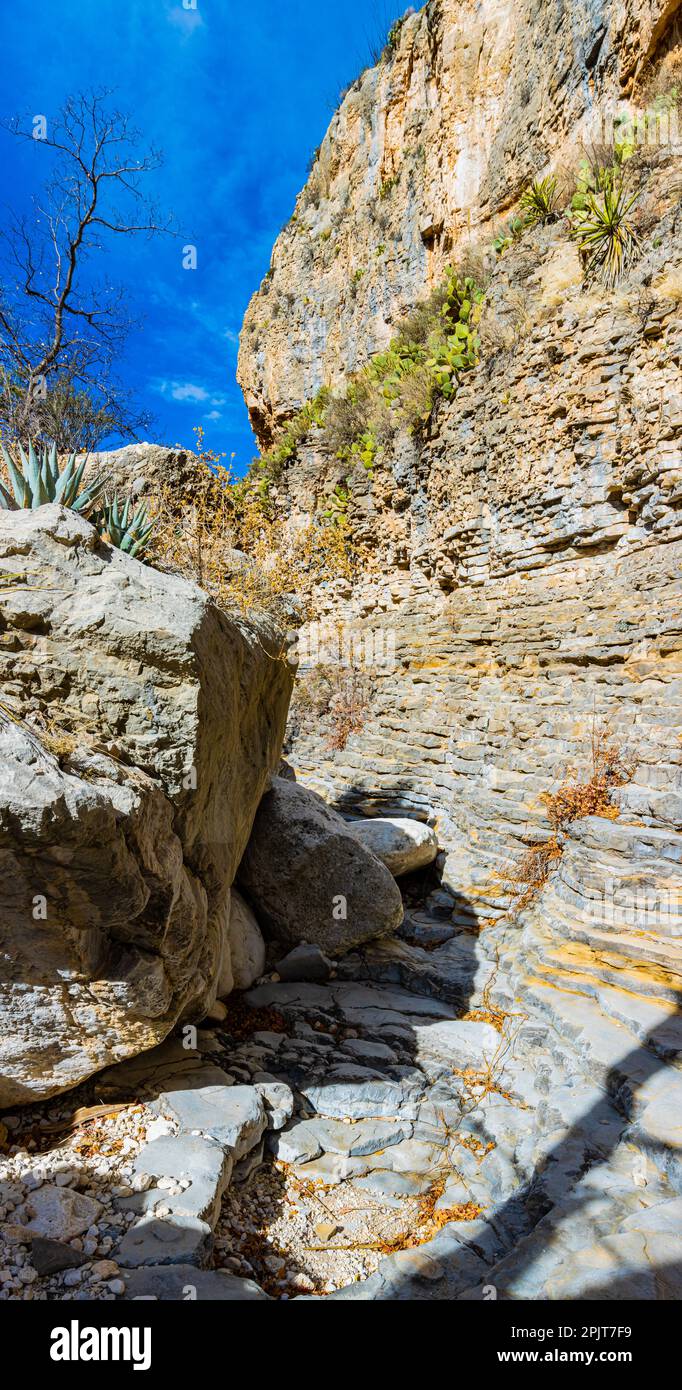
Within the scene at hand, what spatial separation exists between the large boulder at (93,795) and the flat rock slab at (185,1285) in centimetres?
101

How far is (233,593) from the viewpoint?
6848 millimetres

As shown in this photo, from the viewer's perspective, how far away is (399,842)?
23.2 feet

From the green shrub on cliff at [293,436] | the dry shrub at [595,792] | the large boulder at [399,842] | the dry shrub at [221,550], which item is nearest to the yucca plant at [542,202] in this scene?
the dry shrub at [221,550]

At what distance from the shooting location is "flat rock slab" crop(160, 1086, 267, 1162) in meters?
3.27

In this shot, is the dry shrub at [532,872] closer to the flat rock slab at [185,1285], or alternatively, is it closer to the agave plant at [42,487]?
the flat rock slab at [185,1285]

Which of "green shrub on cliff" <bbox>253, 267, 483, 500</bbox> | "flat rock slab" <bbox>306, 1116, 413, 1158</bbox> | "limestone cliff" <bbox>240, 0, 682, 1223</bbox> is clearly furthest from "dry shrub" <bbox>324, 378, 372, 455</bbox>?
"flat rock slab" <bbox>306, 1116, 413, 1158</bbox>

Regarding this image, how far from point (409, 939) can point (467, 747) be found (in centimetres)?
315

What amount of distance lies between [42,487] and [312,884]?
3905mm

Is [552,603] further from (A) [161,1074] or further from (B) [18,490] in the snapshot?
(A) [161,1074]

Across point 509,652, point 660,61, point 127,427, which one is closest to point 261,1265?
point 509,652

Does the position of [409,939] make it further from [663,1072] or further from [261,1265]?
[261,1265]

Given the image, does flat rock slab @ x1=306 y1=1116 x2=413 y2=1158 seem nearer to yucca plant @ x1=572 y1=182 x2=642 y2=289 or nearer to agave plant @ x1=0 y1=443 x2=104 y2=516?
agave plant @ x1=0 y1=443 x2=104 y2=516

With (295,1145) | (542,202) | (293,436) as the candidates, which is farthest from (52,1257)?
(293,436)

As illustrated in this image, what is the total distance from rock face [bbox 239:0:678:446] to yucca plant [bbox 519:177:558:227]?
700 millimetres
